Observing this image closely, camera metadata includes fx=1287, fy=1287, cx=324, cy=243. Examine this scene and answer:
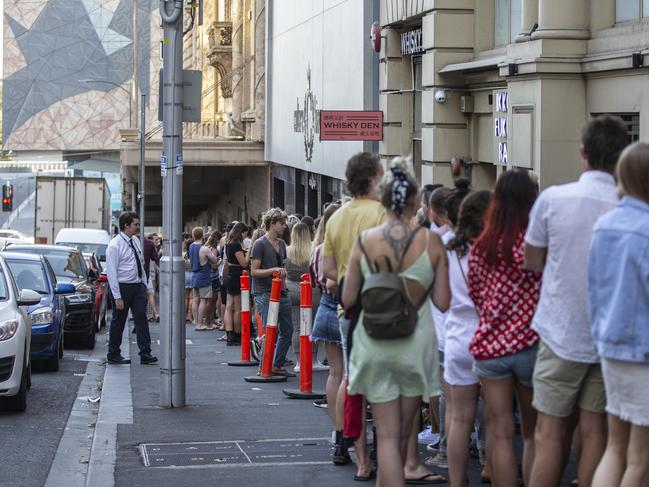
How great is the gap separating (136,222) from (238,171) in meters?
35.7

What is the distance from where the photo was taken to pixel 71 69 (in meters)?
93.9

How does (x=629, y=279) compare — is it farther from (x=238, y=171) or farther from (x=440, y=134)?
(x=238, y=171)

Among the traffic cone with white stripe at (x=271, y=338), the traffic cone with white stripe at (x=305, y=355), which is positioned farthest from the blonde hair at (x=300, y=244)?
the traffic cone with white stripe at (x=305, y=355)

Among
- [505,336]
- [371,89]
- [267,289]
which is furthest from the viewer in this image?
[371,89]

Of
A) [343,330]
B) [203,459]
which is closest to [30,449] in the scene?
[203,459]

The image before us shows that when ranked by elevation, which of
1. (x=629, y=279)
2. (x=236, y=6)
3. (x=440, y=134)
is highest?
(x=236, y=6)

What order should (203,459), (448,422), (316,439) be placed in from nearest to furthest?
(448,422) < (203,459) < (316,439)

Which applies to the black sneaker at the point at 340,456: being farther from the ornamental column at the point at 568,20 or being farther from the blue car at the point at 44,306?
the ornamental column at the point at 568,20

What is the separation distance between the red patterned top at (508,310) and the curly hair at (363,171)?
143 centimetres

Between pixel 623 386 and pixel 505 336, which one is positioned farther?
pixel 505 336

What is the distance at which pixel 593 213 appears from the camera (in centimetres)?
589

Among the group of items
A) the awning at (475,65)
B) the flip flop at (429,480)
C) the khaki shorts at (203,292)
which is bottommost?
the flip flop at (429,480)

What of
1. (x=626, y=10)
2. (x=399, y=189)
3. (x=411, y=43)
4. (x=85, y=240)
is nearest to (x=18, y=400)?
(x=399, y=189)

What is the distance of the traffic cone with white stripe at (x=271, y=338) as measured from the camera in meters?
13.1
